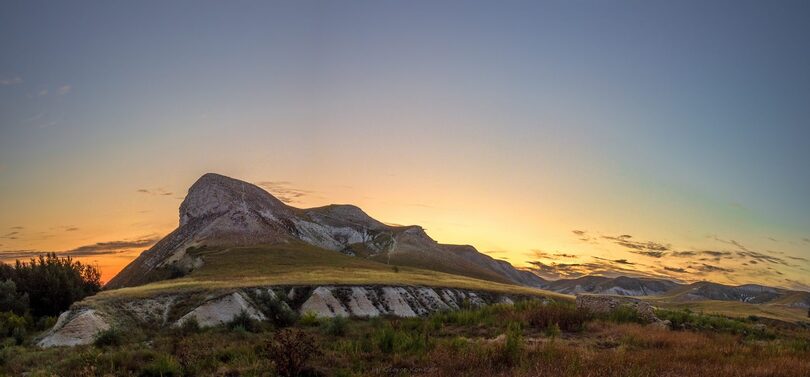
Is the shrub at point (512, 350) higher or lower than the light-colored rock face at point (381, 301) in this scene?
higher

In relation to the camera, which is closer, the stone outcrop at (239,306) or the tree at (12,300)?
the stone outcrop at (239,306)

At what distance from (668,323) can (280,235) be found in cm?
8366

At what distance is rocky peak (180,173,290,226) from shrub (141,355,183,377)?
92.4 metres

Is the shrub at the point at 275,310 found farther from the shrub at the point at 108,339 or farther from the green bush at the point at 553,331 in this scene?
the green bush at the point at 553,331

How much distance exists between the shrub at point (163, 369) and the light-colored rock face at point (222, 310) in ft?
67.5

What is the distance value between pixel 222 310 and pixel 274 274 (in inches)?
730

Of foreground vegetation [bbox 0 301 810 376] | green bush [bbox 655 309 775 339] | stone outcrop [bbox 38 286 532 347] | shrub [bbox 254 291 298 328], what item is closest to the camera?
foreground vegetation [bbox 0 301 810 376]

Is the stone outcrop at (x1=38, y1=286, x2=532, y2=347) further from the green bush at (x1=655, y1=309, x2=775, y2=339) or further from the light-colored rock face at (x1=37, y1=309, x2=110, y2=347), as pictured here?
the green bush at (x1=655, y1=309, x2=775, y2=339)

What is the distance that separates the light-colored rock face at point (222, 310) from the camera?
34.5 m

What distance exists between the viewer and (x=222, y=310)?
36.1m

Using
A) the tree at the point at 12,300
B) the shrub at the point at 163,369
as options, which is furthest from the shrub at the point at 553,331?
the tree at the point at 12,300

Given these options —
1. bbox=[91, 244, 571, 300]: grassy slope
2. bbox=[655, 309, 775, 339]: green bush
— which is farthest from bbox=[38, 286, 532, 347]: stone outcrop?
bbox=[655, 309, 775, 339]: green bush

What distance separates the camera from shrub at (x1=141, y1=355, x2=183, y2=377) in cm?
1367

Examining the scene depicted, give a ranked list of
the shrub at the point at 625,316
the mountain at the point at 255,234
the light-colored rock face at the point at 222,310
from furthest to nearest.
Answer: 1. the mountain at the point at 255,234
2. the light-colored rock face at the point at 222,310
3. the shrub at the point at 625,316
